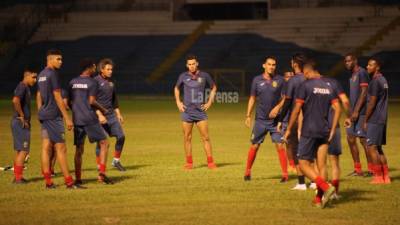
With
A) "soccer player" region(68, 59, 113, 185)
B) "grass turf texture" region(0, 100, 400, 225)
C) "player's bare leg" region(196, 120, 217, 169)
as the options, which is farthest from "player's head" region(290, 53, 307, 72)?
"player's bare leg" region(196, 120, 217, 169)

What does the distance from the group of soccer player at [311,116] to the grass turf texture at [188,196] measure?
Answer: 0.42 m

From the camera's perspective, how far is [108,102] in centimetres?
1669


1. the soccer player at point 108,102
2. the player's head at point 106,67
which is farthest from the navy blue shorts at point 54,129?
the player's head at point 106,67

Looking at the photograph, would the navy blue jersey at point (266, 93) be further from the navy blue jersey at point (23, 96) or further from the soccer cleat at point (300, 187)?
the navy blue jersey at point (23, 96)

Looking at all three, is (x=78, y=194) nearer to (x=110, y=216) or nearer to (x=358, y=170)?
(x=110, y=216)

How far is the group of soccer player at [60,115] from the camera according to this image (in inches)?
539

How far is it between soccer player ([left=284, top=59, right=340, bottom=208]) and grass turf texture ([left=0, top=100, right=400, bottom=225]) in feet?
1.90

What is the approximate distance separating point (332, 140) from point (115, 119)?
17.7 feet

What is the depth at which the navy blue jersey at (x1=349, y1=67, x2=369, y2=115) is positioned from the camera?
1532 cm

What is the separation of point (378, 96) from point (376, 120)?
422 millimetres

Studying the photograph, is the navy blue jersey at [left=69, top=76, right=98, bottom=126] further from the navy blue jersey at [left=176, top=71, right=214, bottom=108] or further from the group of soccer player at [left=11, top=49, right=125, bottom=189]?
the navy blue jersey at [left=176, top=71, right=214, bottom=108]

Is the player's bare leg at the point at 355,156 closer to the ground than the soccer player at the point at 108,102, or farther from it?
closer to the ground

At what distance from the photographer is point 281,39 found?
54281 mm

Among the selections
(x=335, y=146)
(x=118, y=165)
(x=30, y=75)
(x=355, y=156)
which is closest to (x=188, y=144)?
(x=118, y=165)
